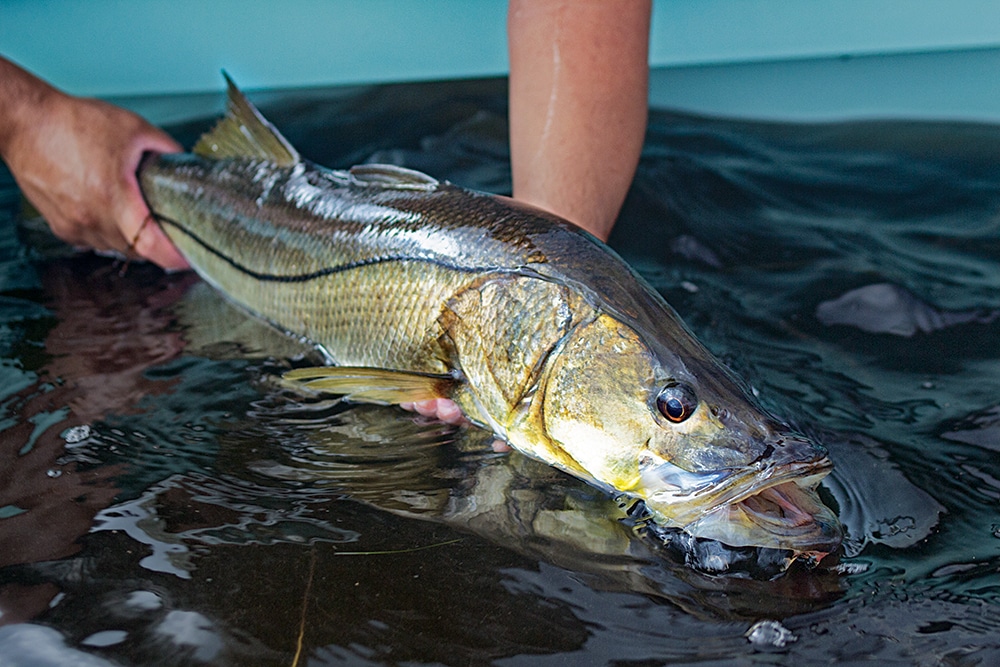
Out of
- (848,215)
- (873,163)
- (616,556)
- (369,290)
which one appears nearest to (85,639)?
(616,556)

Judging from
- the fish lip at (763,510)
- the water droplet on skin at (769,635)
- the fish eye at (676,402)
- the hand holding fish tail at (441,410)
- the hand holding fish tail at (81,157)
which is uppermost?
the hand holding fish tail at (81,157)

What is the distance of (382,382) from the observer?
1.50 meters

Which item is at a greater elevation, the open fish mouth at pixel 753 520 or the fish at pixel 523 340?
the fish at pixel 523 340

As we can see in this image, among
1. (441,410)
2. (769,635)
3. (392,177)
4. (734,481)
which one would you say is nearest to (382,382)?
(441,410)

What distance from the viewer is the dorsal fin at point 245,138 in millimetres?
2076

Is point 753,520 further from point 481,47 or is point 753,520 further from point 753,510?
point 481,47

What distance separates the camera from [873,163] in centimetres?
342

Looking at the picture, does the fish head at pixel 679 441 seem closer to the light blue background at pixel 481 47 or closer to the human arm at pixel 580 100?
the human arm at pixel 580 100

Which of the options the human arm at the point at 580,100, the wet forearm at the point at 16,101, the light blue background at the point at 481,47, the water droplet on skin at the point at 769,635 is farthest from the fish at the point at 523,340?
the light blue background at the point at 481,47

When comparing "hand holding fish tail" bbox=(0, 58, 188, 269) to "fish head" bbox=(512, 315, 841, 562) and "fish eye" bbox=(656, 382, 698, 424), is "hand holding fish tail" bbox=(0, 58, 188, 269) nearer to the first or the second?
"fish head" bbox=(512, 315, 841, 562)

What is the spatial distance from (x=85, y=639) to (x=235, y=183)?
1.35 metres

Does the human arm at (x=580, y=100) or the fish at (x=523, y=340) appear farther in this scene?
the human arm at (x=580, y=100)

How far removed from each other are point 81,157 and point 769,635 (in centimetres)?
227

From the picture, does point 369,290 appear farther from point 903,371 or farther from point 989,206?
point 989,206
